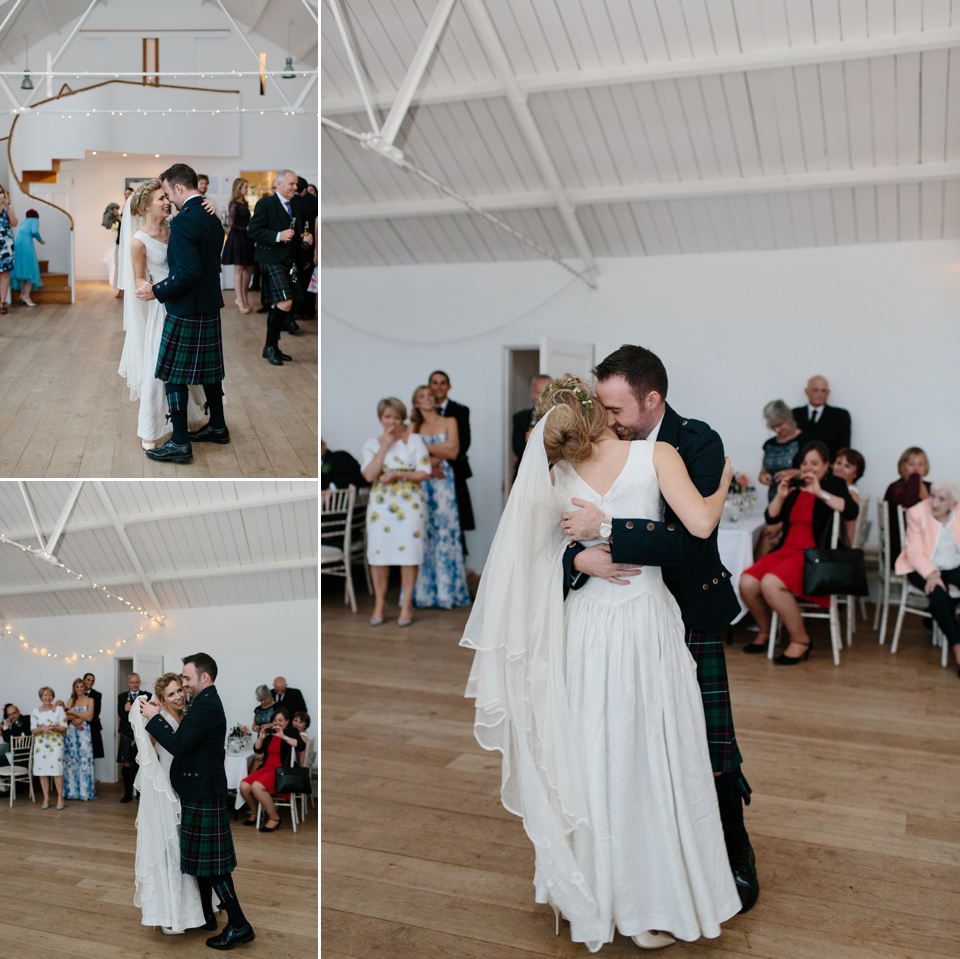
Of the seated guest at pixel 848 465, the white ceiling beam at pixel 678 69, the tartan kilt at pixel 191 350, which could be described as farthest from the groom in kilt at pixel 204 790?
the white ceiling beam at pixel 678 69

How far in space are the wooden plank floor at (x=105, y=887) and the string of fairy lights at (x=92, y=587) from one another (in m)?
0.25

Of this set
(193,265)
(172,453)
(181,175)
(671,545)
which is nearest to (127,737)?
(172,453)

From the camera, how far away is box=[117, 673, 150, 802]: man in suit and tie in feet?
5.55

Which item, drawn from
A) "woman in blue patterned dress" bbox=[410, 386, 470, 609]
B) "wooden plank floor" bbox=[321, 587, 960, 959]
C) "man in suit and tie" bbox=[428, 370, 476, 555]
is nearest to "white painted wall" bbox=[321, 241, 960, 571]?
"man in suit and tie" bbox=[428, 370, 476, 555]

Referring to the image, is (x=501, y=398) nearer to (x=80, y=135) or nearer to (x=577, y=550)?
(x=577, y=550)

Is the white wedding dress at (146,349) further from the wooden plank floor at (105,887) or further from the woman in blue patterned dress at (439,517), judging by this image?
the woman in blue patterned dress at (439,517)

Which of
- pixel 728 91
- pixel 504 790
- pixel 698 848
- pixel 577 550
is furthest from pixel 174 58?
pixel 728 91

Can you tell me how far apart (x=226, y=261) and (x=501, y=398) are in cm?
704

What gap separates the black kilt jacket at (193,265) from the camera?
1468 mm

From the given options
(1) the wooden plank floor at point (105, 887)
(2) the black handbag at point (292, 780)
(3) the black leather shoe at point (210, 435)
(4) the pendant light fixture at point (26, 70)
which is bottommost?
(1) the wooden plank floor at point (105, 887)

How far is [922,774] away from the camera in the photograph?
12.3 ft

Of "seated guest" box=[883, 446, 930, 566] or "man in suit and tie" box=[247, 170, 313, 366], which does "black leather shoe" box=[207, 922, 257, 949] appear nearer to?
"man in suit and tie" box=[247, 170, 313, 366]

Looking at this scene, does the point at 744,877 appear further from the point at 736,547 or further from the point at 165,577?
the point at 736,547

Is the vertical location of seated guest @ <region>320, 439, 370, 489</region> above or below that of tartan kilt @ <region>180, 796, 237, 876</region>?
above
